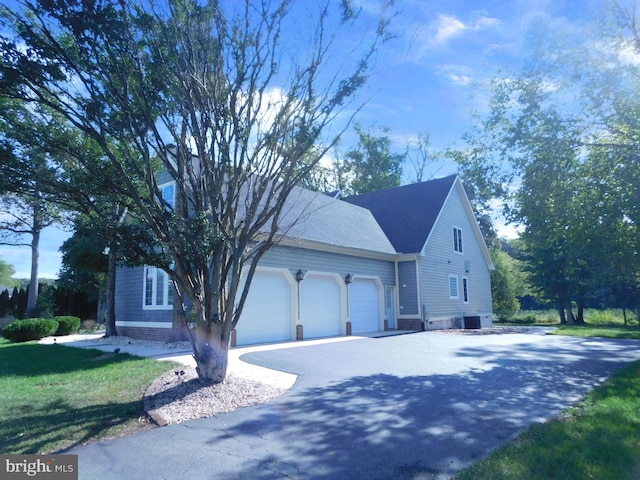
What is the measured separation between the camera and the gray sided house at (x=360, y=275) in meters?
14.0

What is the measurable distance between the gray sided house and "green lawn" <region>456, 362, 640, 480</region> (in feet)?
22.0

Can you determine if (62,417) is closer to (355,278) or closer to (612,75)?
(355,278)

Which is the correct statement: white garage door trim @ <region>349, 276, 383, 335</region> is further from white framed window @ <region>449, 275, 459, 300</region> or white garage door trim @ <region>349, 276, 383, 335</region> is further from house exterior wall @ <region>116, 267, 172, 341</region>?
house exterior wall @ <region>116, 267, 172, 341</region>

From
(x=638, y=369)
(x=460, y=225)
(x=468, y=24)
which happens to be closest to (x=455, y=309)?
(x=460, y=225)

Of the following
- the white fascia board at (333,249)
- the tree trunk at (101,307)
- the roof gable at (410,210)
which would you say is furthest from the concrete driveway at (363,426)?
the tree trunk at (101,307)

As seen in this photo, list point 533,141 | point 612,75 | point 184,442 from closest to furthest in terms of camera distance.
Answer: point 184,442 → point 612,75 → point 533,141

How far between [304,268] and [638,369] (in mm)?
9495

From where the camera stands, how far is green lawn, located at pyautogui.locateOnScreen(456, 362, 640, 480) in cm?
367

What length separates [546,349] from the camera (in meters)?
12.3

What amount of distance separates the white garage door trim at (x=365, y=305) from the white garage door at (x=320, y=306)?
80cm

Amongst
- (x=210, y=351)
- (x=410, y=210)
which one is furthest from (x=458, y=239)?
(x=210, y=351)

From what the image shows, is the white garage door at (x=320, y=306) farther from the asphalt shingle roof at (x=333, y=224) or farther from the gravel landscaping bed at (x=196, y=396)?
the gravel landscaping bed at (x=196, y=396)

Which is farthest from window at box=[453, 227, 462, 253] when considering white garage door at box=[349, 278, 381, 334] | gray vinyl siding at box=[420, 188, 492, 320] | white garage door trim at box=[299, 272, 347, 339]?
white garage door trim at box=[299, 272, 347, 339]

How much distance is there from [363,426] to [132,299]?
13.1m
